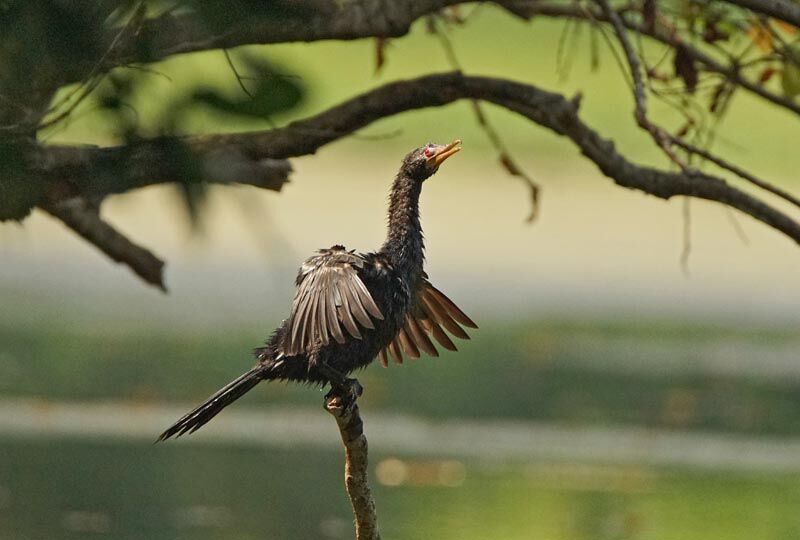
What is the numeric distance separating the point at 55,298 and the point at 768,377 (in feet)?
16.6

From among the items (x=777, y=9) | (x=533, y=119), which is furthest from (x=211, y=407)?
(x=777, y=9)

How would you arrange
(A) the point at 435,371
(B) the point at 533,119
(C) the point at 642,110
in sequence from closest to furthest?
(C) the point at 642,110
(B) the point at 533,119
(A) the point at 435,371

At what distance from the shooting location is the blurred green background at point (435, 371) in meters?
6.60

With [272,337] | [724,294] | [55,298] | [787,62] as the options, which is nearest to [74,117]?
[272,337]

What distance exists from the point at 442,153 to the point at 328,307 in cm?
51

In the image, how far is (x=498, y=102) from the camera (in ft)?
14.6

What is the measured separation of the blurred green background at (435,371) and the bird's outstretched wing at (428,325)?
0.66 metres

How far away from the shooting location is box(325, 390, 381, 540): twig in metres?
3.76

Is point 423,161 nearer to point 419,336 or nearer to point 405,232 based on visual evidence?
point 405,232

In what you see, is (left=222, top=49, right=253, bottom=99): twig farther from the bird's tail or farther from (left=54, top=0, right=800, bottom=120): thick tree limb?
the bird's tail

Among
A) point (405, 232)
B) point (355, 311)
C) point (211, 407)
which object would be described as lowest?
point (211, 407)

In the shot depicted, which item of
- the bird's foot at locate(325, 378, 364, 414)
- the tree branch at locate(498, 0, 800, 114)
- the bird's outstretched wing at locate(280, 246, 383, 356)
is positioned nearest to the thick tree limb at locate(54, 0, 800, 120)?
the tree branch at locate(498, 0, 800, 114)

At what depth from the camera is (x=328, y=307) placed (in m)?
3.71

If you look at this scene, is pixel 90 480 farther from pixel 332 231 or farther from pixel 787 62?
pixel 332 231
